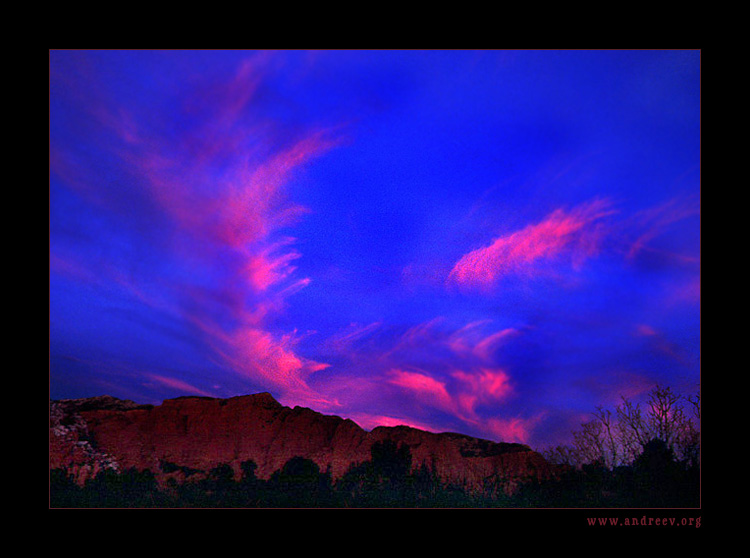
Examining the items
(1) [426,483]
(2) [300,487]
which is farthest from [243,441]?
(1) [426,483]

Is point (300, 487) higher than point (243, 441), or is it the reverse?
point (243, 441)

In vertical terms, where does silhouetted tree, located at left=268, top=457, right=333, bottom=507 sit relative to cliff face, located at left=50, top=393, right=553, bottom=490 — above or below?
below

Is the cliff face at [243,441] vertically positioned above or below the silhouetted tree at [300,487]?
above

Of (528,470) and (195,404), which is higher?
(195,404)

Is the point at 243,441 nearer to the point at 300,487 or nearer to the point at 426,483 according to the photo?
the point at 300,487
